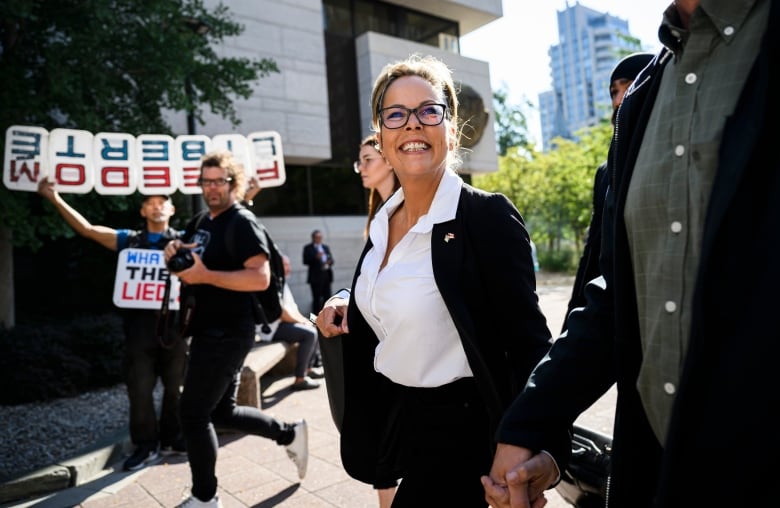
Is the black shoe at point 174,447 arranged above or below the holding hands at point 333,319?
below

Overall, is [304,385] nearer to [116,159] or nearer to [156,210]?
[156,210]

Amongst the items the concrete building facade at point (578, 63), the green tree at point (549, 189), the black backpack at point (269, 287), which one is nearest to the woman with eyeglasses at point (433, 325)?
the black backpack at point (269, 287)

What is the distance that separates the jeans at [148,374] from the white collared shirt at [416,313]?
3.29 m

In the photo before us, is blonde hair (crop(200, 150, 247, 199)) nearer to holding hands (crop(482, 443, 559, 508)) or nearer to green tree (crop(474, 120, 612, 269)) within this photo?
holding hands (crop(482, 443, 559, 508))

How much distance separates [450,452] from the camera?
2.03 metres

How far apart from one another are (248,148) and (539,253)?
27134 millimetres

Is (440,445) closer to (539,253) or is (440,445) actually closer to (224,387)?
(224,387)

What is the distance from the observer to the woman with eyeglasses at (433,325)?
197cm

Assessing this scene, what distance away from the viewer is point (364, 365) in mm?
2299

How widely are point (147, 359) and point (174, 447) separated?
0.80m

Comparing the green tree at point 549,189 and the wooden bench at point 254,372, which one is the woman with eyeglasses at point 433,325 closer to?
the wooden bench at point 254,372

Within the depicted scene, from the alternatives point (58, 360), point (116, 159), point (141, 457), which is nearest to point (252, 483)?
point (141, 457)

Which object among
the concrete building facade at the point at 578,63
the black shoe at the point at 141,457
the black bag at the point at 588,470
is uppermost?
the concrete building facade at the point at 578,63

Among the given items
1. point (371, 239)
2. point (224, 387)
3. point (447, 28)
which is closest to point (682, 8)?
point (371, 239)
